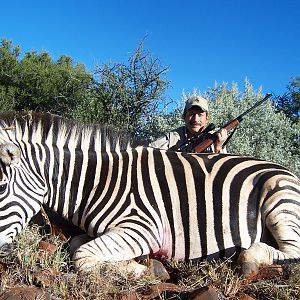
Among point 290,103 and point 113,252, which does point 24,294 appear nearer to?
point 113,252

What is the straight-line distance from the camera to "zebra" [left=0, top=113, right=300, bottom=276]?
8.55 ft

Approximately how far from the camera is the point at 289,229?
8.69 feet

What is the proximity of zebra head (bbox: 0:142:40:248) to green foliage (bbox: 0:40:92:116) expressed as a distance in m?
6.08

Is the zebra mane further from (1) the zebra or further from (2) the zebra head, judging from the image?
(2) the zebra head

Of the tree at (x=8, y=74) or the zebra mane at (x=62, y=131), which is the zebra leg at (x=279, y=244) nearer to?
the zebra mane at (x=62, y=131)

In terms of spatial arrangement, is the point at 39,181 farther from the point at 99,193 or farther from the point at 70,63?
the point at 70,63

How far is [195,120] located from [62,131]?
220cm

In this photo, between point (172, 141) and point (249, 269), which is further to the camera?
point (172, 141)

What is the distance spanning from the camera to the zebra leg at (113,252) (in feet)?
8.05

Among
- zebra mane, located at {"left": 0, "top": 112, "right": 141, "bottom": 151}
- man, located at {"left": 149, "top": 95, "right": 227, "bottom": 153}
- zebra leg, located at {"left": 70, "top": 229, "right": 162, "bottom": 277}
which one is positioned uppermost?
man, located at {"left": 149, "top": 95, "right": 227, "bottom": 153}

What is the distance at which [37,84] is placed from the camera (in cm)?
1181

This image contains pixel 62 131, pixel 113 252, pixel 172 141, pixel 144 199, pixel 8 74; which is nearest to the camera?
pixel 113 252

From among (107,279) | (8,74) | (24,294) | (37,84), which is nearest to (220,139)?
(107,279)

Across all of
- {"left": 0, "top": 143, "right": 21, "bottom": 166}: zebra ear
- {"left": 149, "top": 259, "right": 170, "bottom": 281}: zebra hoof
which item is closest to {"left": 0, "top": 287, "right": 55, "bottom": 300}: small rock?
{"left": 149, "top": 259, "right": 170, "bottom": 281}: zebra hoof
